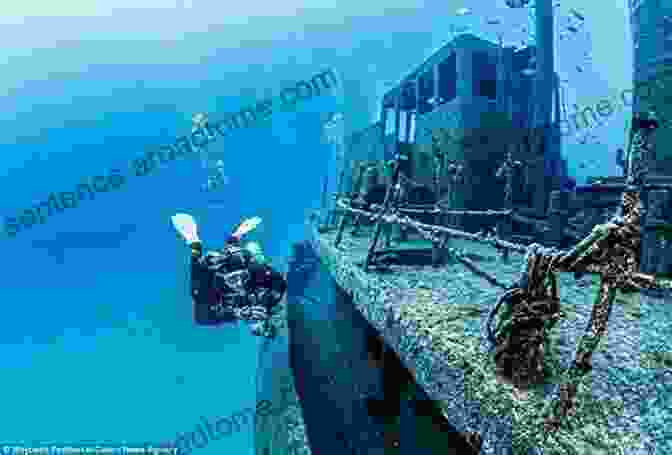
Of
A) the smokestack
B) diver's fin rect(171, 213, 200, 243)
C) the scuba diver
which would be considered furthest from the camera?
the smokestack

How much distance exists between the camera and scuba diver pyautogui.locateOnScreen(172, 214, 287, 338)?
21.2ft

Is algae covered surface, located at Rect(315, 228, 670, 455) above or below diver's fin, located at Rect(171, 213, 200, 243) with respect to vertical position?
below

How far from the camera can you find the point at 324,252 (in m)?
10.1

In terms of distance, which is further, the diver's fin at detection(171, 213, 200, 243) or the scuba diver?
the diver's fin at detection(171, 213, 200, 243)

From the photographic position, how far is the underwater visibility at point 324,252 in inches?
109

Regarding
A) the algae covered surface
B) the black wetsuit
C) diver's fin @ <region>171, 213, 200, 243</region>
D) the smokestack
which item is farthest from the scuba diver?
the smokestack

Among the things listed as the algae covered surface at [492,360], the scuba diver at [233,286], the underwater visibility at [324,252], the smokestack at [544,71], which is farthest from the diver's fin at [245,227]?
the smokestack at [544,71]

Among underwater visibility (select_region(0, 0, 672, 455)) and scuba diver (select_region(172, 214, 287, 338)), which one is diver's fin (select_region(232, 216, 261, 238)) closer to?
underwater visibility (select_region(0, 0, 672, 455))

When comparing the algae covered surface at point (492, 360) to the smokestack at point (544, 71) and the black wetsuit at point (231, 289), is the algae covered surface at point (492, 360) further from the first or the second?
the smokestack at point (544, 71)

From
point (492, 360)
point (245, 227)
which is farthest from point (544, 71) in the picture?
point (492, 360)

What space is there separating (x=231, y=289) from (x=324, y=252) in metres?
3.91

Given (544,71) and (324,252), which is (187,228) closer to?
(324,252)

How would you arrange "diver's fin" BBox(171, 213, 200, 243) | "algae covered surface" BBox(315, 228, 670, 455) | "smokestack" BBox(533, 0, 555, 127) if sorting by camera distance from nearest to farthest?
"algae covered surface" BBox(315, 228, 670, 455) → "diver's fin" BBox(171, 213, 200, 243) → "smokestack" BBox(533, 0, 555, 127)

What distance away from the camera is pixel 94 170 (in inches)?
2498
